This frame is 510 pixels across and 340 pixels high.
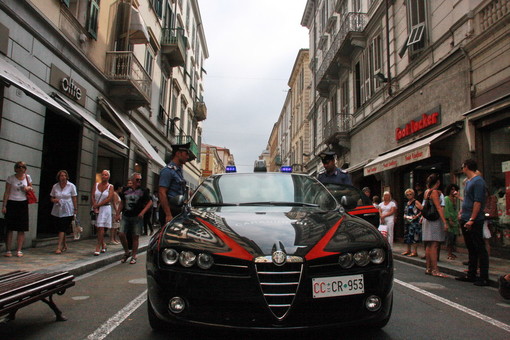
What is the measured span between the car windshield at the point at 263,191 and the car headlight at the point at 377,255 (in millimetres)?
1046

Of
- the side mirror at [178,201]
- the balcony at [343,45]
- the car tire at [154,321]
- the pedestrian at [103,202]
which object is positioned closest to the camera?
the car tire at [154,321]

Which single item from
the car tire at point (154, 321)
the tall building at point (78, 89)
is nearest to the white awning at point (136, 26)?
the tall building at point (78, 89)

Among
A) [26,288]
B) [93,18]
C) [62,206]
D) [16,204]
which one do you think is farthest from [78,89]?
[26,288]

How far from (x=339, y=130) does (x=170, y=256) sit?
18.9 meters

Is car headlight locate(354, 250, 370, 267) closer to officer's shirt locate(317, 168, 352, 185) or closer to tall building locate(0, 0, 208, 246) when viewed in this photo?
officer's shirt locate(317, 168, 352, 185)

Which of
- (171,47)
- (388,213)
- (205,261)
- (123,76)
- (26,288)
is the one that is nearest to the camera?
(205,261)

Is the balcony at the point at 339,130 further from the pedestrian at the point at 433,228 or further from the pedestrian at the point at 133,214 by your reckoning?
the pedestrian at the point at 133,214

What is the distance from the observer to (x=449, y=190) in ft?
28.5

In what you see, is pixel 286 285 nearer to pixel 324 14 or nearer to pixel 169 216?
pixel 169 216

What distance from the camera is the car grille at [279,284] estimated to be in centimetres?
247

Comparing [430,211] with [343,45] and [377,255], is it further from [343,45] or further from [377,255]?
[343,45]

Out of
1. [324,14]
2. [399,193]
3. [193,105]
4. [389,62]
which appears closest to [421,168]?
[399,193]

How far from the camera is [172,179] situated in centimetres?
560

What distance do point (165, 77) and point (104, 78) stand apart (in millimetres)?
8494
